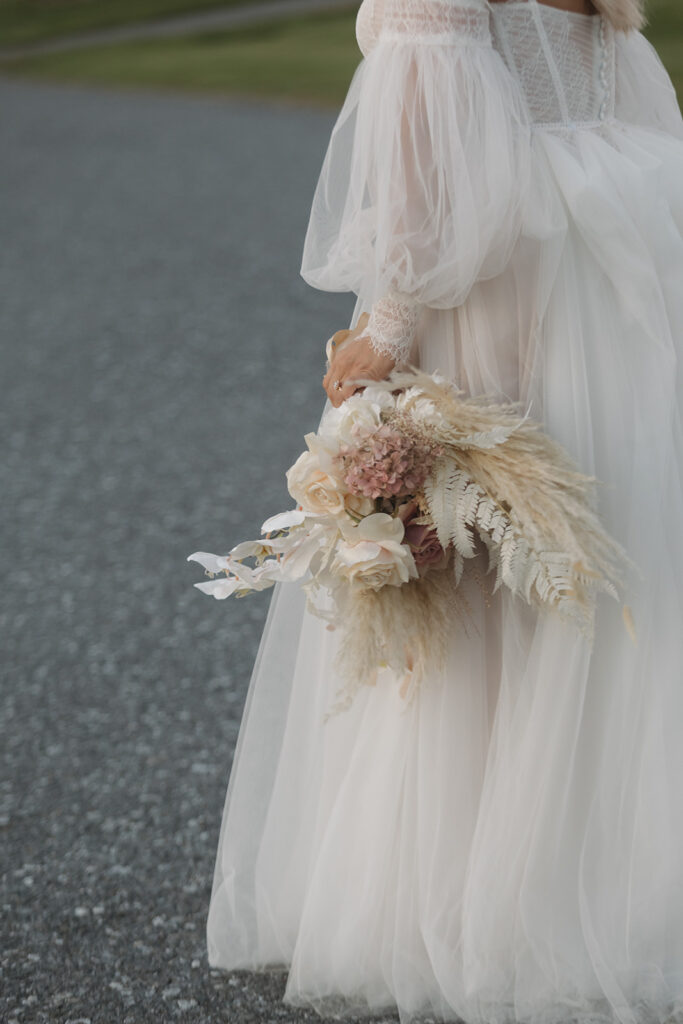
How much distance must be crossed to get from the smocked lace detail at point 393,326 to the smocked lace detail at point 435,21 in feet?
1.24

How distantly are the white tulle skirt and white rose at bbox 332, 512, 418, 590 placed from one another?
9.7 inches

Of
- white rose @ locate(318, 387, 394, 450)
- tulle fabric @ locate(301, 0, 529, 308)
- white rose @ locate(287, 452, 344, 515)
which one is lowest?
white rose @ locate(287, 452, 344, 515)

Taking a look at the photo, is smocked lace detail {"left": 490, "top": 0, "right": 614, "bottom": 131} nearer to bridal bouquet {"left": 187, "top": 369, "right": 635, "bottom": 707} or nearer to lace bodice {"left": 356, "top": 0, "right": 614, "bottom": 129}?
lace bodice {"left": 356, "top": 0, "right": 614, "bottom": 129}

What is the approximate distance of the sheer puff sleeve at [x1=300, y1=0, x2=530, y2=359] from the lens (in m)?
1.82

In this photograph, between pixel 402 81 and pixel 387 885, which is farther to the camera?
pixel 387 885

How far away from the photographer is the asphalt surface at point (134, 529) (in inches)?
96.7

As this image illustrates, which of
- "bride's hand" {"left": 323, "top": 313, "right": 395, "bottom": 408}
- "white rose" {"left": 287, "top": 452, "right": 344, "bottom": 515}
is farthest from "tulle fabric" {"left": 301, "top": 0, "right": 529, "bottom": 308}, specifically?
"white rose" {"left": 287, "top": 452, "right": 344, "bottom": 515}

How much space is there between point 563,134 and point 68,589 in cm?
272

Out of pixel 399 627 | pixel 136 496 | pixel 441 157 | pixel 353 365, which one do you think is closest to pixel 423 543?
pixel 399 627

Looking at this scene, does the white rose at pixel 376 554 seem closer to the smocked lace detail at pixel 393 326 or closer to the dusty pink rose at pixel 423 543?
the dusty pink rose at pixel 423 543

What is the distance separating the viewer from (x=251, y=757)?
2.33 m

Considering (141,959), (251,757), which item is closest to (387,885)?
(251,757)

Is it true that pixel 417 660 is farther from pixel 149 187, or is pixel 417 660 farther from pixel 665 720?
pixel 149 187

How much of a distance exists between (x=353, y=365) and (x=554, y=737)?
68 cm
